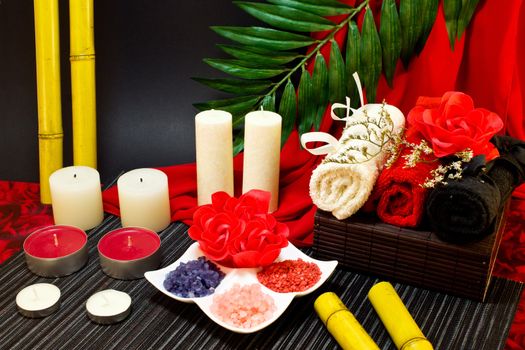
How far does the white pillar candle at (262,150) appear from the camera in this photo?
1.22 m

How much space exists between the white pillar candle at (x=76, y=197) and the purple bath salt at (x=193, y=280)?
0.96 feet

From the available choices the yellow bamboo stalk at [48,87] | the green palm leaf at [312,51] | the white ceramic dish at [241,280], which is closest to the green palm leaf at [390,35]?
the green palm leaf at [312,51]

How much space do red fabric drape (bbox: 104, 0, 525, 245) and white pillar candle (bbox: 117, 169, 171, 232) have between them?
6 cm

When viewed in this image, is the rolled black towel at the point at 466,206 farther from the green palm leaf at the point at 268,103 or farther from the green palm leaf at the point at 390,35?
the green palm leaf at the point at 268,103

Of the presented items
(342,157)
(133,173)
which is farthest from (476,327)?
(133,173)

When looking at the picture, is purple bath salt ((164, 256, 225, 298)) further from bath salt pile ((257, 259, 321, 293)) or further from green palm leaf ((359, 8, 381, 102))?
green palm leaf ((359, 8, 381, 102))

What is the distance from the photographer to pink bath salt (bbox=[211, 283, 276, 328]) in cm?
95

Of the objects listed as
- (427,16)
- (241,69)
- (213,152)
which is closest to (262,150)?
(213,152)

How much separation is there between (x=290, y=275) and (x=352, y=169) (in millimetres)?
207

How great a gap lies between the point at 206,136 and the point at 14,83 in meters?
0.59

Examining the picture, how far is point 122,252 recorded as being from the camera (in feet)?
3.67

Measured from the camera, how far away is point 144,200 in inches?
47.7

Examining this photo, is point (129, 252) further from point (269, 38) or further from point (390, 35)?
point (390, 35)

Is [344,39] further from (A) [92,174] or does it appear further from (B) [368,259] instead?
(A) [92,174]
